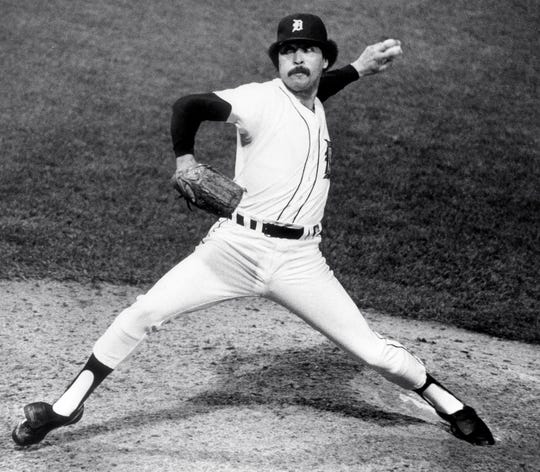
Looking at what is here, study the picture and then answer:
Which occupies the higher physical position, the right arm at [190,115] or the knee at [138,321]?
the right arm at [190,115]

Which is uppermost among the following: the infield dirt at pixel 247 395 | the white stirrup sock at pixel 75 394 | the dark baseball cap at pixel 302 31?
the dark baseball cap at pixel 302 31

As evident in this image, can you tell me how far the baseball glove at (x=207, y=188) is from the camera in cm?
337

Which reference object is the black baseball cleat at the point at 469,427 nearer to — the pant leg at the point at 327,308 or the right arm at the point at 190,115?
the pant leg at the point at 327,308

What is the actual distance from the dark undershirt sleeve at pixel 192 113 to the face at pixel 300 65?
409mm

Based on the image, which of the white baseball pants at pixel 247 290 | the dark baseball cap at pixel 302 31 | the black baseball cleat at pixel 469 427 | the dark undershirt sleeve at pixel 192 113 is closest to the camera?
the dark undershirt sleeve at pixel 192 113

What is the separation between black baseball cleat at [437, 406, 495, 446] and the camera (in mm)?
3865

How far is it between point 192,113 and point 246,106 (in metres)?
0.24

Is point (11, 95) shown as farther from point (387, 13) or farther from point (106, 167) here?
point (387, 13)

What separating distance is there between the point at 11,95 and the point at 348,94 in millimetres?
4872

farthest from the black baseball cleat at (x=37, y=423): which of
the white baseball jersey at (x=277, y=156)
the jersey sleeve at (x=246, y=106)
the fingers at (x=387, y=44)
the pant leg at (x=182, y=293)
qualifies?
the fingers at (x=387, y=44)

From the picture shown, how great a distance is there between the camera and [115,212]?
316 inches

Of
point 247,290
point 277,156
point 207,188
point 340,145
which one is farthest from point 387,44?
point 340,145

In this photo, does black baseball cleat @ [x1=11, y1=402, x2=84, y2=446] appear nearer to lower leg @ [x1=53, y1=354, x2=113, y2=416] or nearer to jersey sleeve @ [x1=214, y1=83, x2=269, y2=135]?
lower leg @ [x1=53, y1=354, x2=113, y2=416]

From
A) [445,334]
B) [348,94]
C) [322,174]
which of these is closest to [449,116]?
[348,94]
